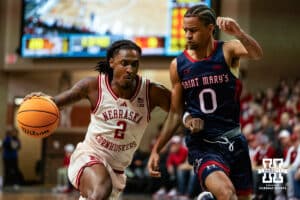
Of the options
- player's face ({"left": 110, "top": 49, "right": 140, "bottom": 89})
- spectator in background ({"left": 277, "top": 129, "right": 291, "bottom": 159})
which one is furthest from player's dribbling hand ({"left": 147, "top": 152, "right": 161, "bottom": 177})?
spectator in background ({"left": 277, "top": 129, "right": 291, "bottom": 159})

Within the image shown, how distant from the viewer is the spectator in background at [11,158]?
755 inches

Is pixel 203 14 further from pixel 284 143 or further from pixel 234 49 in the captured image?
pixel 284 143

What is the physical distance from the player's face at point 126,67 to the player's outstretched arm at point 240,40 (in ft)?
3.00

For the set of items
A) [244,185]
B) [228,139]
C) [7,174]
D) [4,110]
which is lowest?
[7,174]

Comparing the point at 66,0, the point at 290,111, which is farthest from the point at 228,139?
the point at 66,0

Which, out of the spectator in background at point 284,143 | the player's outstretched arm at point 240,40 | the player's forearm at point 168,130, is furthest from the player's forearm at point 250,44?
the spectator in background at point 284,143

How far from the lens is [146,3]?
17891 mm

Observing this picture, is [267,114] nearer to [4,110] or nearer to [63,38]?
Answer: [63,38]

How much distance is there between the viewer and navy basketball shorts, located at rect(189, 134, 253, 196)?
5.45m

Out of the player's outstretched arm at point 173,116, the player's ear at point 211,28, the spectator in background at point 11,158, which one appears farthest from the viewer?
the spectator in background at point 11,158

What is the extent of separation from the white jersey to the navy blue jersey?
572mm

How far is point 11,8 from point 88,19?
144 inches

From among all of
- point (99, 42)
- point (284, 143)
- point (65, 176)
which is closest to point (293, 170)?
point (284, 143)

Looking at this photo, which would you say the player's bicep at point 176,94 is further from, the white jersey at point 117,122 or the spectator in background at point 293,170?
the spectator in background at point 293,170
